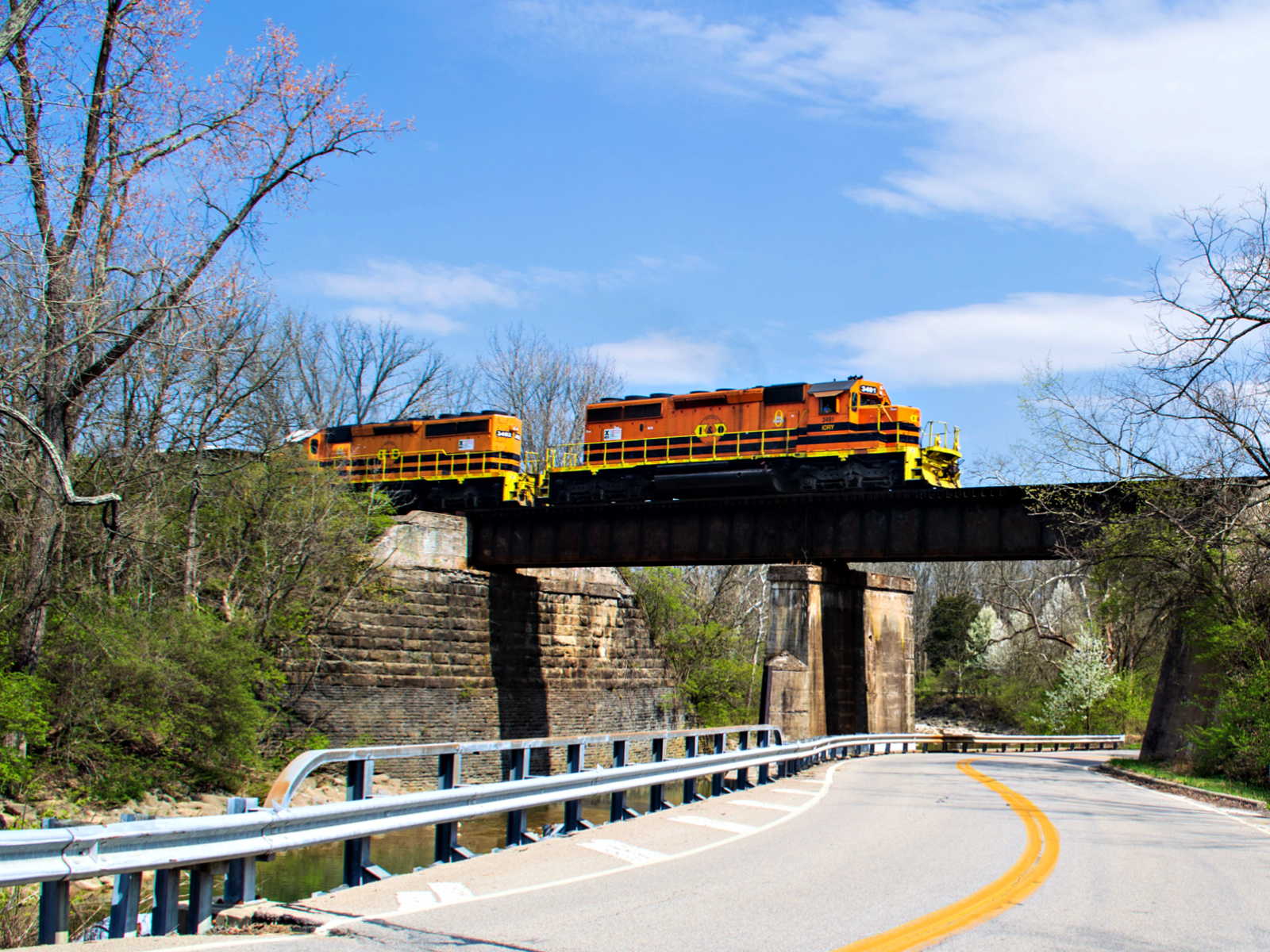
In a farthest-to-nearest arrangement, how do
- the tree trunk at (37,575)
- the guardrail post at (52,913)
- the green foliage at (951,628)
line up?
the green foliage at (951,628) < the tree trunk at (37,575) < the guardrail post at (52,913)

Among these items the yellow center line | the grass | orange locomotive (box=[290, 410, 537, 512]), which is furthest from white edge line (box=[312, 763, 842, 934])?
orange locomotive (box=[290, 410, 537, 512])

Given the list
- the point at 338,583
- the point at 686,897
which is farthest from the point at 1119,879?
the point at 338,583

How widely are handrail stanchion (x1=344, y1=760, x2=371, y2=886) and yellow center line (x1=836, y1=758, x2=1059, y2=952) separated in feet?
10.7

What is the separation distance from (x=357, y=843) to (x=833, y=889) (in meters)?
3.23

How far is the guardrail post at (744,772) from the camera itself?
15.0 m

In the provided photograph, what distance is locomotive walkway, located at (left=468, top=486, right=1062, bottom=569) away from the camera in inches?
1051

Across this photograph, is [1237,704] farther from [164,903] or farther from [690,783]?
[164,903]

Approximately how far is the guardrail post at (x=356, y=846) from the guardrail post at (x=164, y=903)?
146 centimetres

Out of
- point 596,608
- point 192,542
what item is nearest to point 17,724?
point 192,542

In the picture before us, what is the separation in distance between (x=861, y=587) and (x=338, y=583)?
17.0m

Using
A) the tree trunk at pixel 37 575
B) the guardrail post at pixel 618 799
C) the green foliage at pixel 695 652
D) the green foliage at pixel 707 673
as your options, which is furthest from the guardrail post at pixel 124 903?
the green foliage at pixel 707 673

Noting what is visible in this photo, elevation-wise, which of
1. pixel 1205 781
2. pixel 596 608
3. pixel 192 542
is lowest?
pixel 1205 781

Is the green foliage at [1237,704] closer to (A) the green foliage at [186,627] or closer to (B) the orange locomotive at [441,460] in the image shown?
(A) the green foliage at [186,627]

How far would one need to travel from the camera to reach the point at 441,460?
37.5 meters
